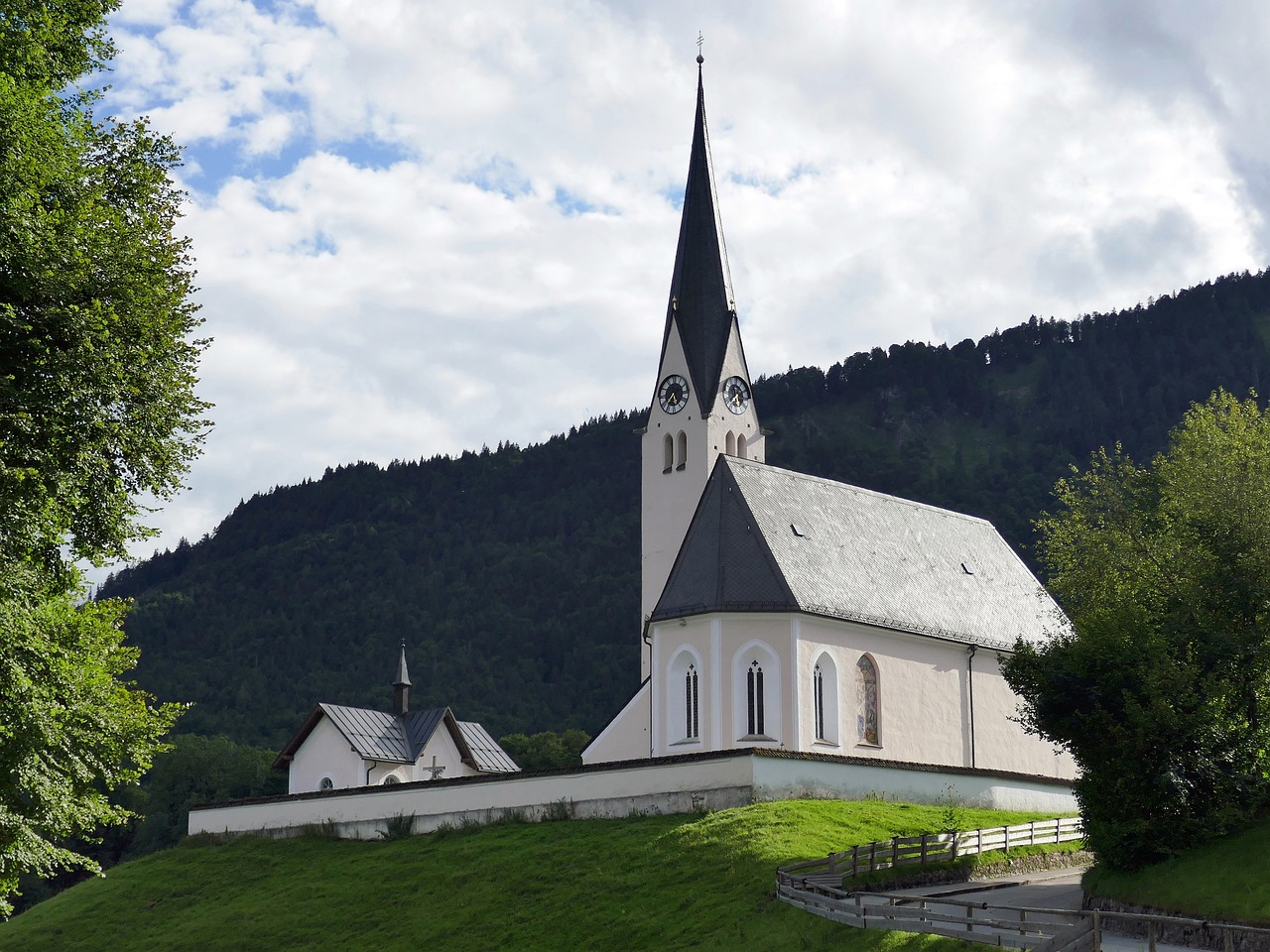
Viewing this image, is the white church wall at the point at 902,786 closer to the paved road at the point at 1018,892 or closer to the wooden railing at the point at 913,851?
the wooden railing at the point at 913,851

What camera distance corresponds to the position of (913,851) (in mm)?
30266

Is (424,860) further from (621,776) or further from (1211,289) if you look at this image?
(1211,289)

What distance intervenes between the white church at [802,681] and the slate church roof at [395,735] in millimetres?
10782

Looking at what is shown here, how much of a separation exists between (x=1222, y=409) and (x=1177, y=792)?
1561 cm

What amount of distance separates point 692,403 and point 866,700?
18.2 m

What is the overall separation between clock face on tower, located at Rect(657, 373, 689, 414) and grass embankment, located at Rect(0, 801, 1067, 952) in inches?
963

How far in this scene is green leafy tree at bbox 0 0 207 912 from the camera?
71.9 feet

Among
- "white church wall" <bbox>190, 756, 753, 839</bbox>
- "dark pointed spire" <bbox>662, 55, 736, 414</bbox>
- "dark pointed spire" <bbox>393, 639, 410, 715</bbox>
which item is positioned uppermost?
"dark pointed spire" <bbox>662, 55, 736, 414</bbox>

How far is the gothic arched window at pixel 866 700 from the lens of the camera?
4475cm

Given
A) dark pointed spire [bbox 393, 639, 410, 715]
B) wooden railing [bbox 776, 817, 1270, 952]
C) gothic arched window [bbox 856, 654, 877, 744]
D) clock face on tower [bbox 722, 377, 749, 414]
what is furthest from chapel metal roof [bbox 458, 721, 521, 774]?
wooden railing [bbox 776, 817, 1270, 952]

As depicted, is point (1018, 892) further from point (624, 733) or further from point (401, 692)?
point (401, 692)

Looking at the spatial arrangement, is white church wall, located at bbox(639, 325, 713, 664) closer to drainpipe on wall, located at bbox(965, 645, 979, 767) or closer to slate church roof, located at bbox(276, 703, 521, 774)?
slate church roof, located at bbox(276, 703, 521, 774)

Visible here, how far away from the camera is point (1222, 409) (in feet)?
130

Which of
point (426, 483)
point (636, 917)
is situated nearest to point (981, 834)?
point (636, 917)
